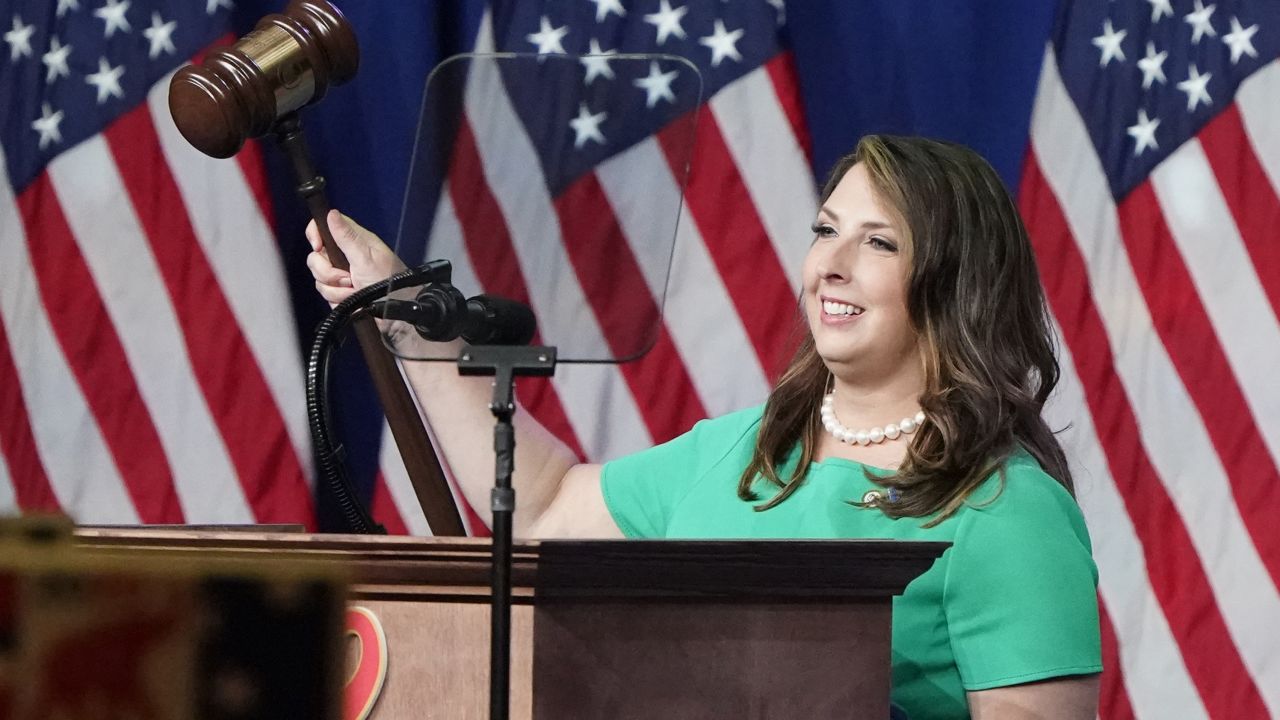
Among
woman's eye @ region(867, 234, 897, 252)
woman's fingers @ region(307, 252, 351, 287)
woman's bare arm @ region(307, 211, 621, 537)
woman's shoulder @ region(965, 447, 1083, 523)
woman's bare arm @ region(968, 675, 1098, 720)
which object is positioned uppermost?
woman's eye @ region(867, 234, 897, 252)

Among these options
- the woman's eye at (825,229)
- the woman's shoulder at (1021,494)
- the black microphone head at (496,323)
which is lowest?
the black microphone head at (496,323)

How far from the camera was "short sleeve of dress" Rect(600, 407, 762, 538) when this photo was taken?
1729mm

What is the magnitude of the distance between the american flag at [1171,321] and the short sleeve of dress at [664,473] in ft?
2.97

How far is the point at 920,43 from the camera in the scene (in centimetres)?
252

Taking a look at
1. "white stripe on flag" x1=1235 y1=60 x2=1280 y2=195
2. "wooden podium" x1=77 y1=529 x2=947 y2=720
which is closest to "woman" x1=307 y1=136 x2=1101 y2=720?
"wooden podium" x1=77 y1=529 x2=947 y2=720

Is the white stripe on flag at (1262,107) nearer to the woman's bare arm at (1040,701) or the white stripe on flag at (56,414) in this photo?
the woman's bare arm at (1040,701)

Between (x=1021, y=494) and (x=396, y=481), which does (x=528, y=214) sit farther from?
(x=396, y=481)

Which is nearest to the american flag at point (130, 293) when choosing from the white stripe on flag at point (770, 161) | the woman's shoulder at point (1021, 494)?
the white stripe on flag at point (770, 161)

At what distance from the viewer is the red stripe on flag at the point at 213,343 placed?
2.57 m

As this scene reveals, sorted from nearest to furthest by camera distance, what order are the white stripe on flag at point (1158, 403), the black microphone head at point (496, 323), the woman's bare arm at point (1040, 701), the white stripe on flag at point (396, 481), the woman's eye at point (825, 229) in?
the black microphone head at point (496, 323) → the woman's bare arm at point (1040, 701) → the woman's eye at point (825, 229) → the white stripe on flag at point (1158, 403) → the white stripe on flag at point (396, 481)

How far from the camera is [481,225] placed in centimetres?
121

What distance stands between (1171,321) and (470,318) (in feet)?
5.71

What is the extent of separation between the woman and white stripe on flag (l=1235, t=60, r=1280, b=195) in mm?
1027

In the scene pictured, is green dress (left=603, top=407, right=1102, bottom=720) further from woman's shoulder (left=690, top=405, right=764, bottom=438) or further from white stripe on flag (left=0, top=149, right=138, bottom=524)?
white stripe on flag (left=0, top=149, right=138, bottom=524)
